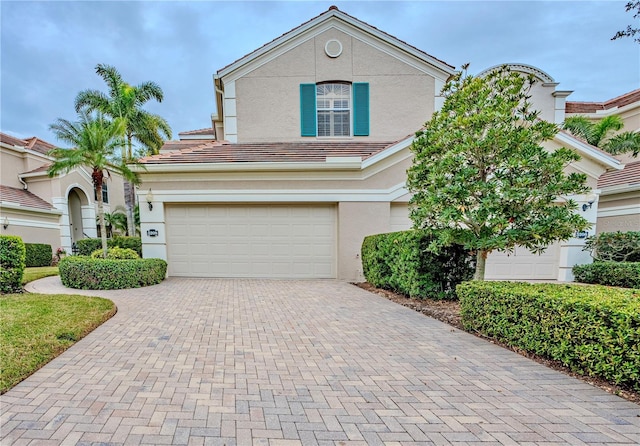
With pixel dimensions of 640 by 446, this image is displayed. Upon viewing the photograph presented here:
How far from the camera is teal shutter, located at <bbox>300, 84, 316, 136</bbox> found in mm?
10633

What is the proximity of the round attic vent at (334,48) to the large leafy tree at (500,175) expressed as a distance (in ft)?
21.3

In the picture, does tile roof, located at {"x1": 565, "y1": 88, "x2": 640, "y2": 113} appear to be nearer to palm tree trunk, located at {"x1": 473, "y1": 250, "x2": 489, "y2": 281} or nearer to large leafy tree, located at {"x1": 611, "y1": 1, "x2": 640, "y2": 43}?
large leafy tree, located at {"x1": 611, "y1": 1, "x2": 640, "y2": 43}

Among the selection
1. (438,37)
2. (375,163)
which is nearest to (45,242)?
(375,163)

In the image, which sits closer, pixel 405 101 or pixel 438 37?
pixel 405 101

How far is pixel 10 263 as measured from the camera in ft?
22.2

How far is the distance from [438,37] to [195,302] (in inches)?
646

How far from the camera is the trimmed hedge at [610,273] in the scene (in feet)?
25.2

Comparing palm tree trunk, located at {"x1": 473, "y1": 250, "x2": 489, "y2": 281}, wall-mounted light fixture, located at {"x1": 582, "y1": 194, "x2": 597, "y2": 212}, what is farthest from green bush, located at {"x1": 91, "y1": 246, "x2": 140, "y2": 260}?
wall-mounted light fixture, located at {"x1": 582, "y1": 194, "x2": 597, "y2": 212}

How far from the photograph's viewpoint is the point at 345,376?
314cm

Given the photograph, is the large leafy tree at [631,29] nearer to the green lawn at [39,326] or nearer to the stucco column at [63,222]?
the green lawn at [39,326]

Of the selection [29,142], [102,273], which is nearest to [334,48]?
[102,273]

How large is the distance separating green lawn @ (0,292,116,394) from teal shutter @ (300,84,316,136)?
7.99 metres

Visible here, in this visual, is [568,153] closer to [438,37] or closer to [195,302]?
[195,302]

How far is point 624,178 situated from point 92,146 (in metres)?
16.7
